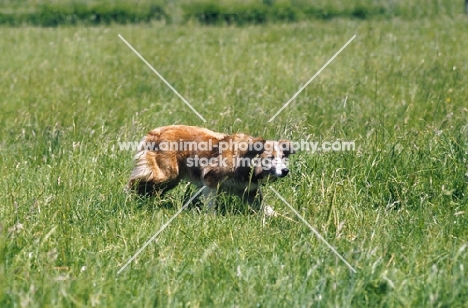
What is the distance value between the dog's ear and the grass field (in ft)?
0.82

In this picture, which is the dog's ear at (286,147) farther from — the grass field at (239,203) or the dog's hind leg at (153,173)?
the dog's hind leg at (153,173)

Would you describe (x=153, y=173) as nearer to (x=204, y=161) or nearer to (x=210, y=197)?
(x=204, y=161)

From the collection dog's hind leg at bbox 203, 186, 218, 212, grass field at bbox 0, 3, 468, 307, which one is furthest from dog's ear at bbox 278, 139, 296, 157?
dog's hind leg at bbox 203, 186, 218, 212

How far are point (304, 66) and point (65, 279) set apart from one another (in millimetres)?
7589

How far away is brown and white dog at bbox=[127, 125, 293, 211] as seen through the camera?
5.62 meters

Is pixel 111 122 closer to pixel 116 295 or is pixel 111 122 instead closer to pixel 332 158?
pixel 332 158

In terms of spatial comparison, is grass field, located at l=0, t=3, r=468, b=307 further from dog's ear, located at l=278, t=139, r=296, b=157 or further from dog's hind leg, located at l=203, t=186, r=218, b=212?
dog's ear, located at l=278, t=139, r=296, b=157

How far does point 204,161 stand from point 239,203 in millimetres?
475

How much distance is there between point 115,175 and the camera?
596 cm

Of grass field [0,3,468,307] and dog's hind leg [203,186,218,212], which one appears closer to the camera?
grass field [0,3,468,307]

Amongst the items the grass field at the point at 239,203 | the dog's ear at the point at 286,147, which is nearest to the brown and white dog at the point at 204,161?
the dog's ear at the point at 286,147

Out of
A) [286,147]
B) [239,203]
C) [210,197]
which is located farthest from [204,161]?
[286,147]

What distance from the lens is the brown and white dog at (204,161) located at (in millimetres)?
5617

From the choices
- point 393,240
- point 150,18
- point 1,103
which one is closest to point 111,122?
point 1,103
